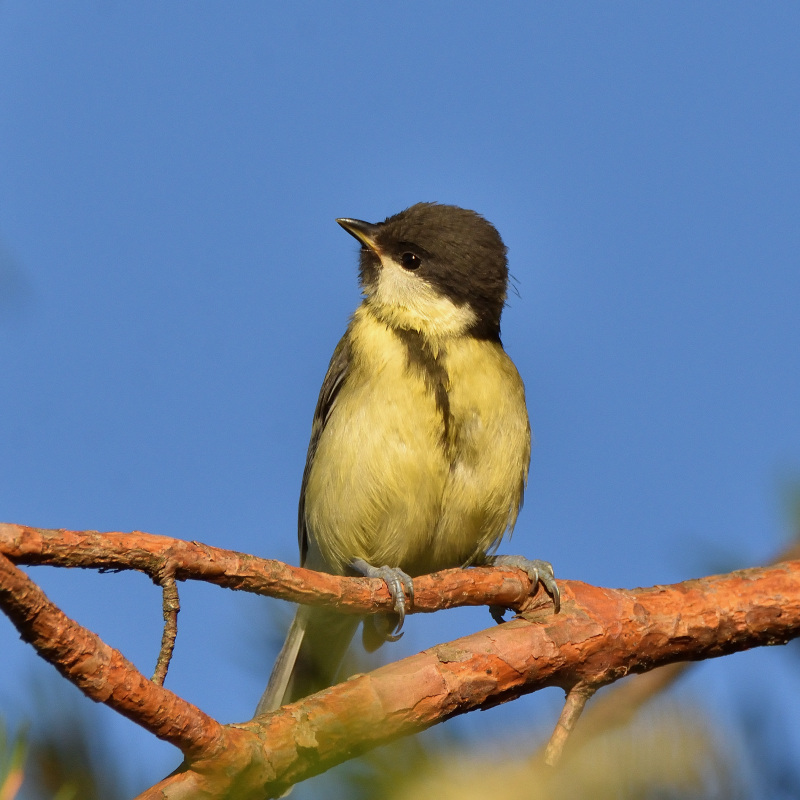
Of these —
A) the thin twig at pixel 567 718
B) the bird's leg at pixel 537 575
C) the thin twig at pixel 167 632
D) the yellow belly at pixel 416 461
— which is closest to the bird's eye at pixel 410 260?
the yellow belly at pixel 416 461

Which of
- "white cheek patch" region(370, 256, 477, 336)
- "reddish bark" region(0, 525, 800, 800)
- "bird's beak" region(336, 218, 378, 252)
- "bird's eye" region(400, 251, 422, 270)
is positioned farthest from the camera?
"bird's beak" region(336, 218, 378, 252)

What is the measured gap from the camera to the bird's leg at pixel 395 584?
4.57 meters

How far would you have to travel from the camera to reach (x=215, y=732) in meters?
3.10

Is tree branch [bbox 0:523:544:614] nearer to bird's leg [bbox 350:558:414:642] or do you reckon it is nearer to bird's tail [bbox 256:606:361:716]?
bird's leg [bbox 350:558:414:642]

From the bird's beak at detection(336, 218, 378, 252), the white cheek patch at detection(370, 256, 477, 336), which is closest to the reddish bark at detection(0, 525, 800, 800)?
the white cheek patch at detection(370, 256, 477, 336)

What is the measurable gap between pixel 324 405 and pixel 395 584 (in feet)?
7.61

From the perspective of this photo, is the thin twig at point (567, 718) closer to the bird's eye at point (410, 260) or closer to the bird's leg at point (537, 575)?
the bird's leg at point (537, 575)

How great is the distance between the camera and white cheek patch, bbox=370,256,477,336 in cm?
660

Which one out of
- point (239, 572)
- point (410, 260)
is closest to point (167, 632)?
Answer: point (239, 572)

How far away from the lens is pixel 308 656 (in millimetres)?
6363

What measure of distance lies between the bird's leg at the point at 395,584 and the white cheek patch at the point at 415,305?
5.12ft

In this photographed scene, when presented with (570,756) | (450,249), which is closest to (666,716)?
(570,756)

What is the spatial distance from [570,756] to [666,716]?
1.16 ft

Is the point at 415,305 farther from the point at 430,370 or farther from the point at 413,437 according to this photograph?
the point at 413,437
